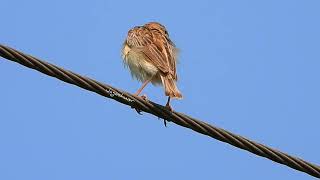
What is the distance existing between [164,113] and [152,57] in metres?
2.70

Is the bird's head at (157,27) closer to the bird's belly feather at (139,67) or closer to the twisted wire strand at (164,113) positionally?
the bird's belly feather at (139,67)

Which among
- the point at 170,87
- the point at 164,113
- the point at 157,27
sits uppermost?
the point at 157,27

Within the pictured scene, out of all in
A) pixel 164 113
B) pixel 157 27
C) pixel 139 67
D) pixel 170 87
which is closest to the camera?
pixel 164 113

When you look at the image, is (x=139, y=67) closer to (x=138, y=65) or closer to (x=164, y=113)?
(x=138, y=65)

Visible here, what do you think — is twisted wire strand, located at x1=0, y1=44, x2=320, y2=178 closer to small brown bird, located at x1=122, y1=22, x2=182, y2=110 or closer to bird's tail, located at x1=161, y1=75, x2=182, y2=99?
bird's tail, located at x1=161, y1=75, x2=182, y2=99

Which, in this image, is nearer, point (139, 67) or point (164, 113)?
point (164, 113)

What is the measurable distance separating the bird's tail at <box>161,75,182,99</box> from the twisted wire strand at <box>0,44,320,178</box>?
1575mm

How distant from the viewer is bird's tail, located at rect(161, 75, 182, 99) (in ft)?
27.1

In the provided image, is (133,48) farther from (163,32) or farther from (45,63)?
(45,63)

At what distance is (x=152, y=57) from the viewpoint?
930 cm

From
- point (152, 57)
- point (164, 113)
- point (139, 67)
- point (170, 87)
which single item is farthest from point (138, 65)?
point (164, 113)

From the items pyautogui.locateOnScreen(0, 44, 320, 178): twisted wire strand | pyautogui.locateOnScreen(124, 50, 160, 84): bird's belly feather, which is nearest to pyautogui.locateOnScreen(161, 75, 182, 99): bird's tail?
pyautogui.locateOnScreen(124, 50, 160, 84): bird's belly feather

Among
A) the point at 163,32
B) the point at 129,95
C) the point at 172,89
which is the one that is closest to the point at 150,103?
the point at 129,95

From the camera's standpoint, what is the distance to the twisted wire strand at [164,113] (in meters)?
5.87
